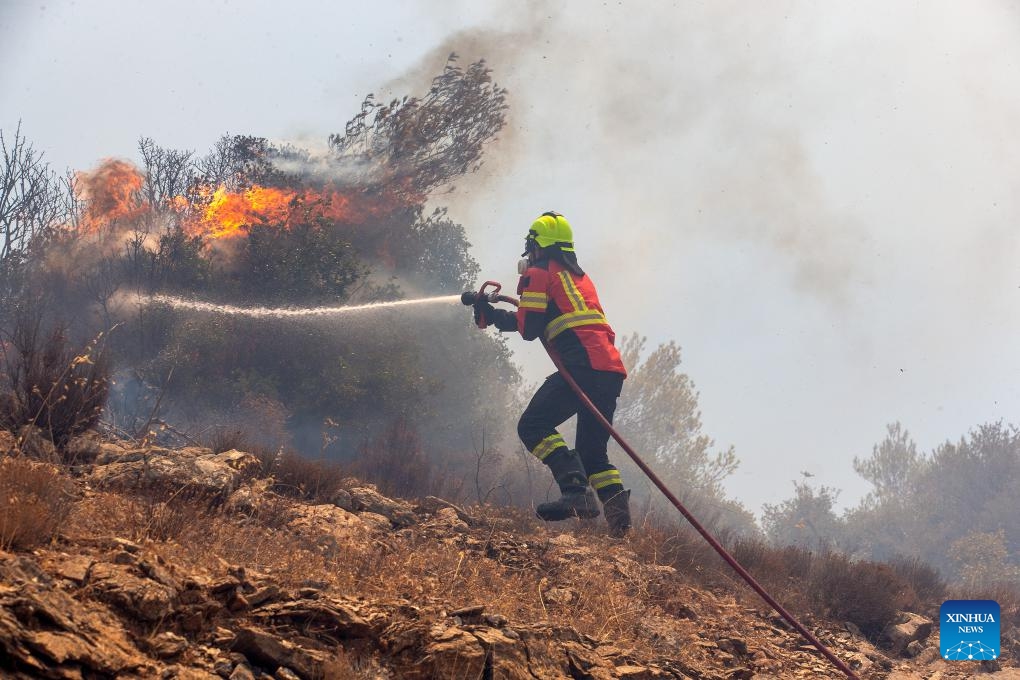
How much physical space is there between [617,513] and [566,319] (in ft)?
6.14

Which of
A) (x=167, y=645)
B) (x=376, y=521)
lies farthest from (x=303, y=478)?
(x=167, y=645)

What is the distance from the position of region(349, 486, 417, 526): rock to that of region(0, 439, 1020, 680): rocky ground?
1 centimetres

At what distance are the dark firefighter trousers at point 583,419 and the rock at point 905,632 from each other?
2.52m

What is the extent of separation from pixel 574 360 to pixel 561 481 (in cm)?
114

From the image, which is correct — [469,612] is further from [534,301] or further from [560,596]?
[534,301]

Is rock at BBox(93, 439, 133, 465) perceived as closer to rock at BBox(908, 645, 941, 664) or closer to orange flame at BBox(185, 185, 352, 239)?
rock at BBox(908, 645, 941, 664)

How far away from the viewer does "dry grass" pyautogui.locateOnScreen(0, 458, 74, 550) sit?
3.32 meters

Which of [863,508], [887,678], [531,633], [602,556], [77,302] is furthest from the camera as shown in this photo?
[863,508]

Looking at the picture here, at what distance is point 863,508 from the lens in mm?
33375

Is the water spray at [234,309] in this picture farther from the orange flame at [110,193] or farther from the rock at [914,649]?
the rock at [914,649]

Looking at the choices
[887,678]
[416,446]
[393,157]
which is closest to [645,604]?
[887,678]

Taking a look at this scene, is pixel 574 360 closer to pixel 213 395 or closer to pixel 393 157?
pixel 213 395

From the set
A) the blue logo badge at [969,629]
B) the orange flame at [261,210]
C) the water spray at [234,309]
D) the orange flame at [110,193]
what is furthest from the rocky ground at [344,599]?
the orange flame at [110,193]

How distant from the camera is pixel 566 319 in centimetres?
784
